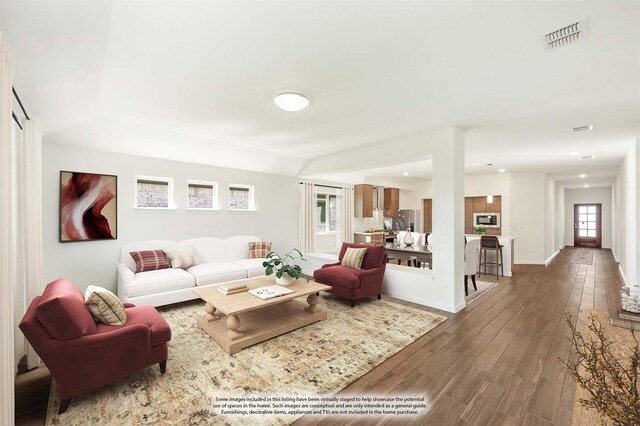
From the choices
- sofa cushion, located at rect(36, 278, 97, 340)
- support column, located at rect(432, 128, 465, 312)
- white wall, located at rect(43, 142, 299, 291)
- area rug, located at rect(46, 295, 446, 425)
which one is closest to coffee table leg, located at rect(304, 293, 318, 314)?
area rug, located at rect(46, 295, 446, 425)

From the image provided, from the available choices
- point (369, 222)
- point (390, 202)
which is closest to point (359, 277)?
point (369, 222)

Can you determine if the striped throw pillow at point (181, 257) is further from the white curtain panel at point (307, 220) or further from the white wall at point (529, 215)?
the white wall at point (529, 215)

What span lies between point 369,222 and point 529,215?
4592 millimetres

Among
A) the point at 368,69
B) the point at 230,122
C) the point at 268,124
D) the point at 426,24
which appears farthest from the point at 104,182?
the point at 426,24

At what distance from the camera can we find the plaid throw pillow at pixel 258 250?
18.7ft

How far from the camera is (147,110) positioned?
11.0ft

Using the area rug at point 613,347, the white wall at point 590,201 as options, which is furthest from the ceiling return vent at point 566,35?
the white wall at point 590,201

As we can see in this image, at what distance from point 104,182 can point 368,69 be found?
4459 mm

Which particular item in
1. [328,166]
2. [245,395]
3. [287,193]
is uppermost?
[328,166]

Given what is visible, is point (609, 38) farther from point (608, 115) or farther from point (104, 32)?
point (104, 32)

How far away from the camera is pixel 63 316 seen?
1.96 metres

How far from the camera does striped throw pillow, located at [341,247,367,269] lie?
456 cm

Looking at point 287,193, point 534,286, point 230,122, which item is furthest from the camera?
point 287,193

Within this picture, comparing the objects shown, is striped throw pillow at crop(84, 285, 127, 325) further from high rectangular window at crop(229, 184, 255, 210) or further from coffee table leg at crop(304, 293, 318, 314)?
high rectangular window at crop(229, 184, 255, 210)
